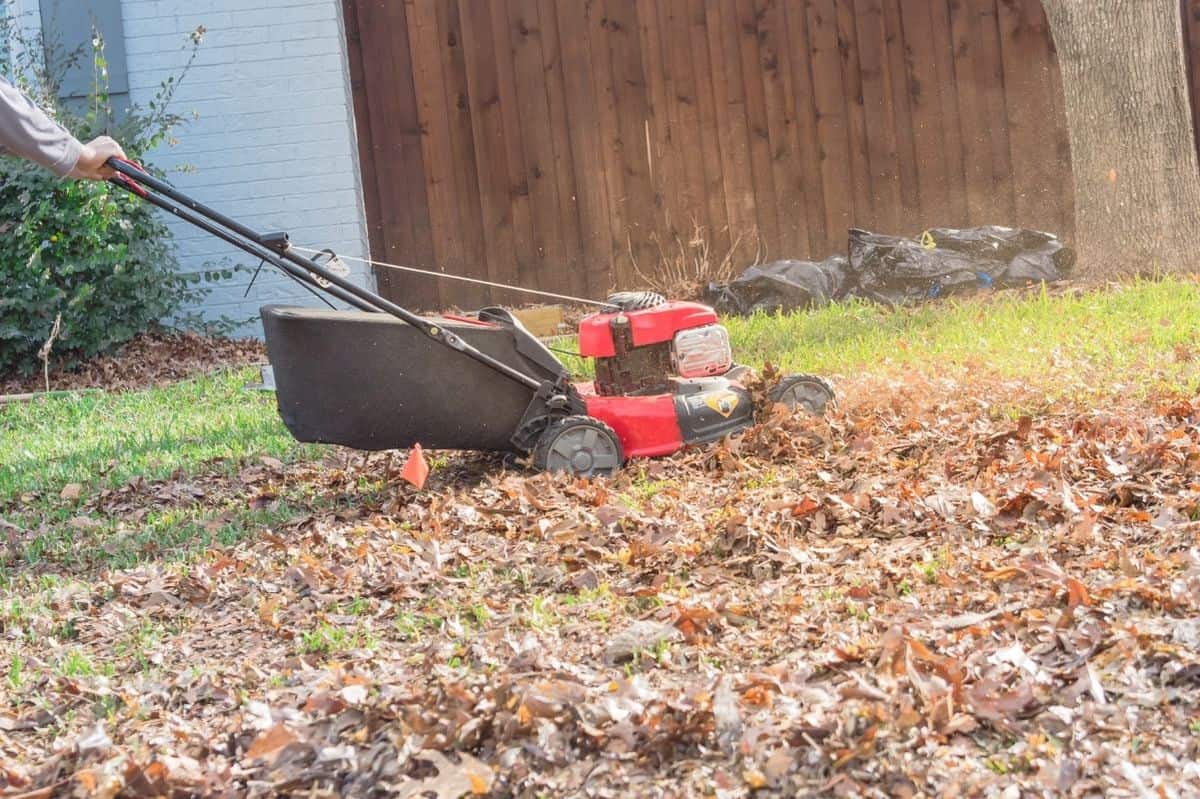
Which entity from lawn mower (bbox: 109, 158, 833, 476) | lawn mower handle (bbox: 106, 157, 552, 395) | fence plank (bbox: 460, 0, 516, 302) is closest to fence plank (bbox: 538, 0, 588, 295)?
fence plank (bbox: 460, 0, 516, 302)

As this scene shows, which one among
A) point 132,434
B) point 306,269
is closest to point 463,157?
point 132,434

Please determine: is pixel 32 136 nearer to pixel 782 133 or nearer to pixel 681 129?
pixel 681 129

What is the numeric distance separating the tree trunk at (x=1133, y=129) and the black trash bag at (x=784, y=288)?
5.03 ft

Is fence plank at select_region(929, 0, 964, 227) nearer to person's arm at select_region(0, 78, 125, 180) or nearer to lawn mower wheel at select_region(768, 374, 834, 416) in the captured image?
lawn mower wheel at select_region(768, 374, 834, 416)

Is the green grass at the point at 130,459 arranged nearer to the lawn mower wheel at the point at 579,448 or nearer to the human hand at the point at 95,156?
the lawn mower wheel at the point at 579,448

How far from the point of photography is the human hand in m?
4.39

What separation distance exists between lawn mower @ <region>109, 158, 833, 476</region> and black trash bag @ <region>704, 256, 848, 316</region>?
339cm

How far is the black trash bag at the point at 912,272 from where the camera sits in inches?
338

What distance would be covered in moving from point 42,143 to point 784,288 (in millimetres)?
Result: 5238

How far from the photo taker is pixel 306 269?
15.2 ft

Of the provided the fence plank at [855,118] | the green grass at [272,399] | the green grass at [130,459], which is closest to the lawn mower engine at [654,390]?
the green grass at [272,399]

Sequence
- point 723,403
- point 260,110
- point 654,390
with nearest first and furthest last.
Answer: point 723,403 → point 654,390 → point 260,110

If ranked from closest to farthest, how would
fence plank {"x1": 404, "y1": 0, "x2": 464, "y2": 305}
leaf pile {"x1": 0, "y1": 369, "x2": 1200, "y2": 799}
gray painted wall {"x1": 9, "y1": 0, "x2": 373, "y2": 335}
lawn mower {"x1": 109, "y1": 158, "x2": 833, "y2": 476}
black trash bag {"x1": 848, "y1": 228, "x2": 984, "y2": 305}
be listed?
leaf pile {"x1": 0, "y1": 369, "x2": 1200, "y2": 799}
lawn mower {"x1": 109, "y1": 158, "x2": 833, "y2": 476}
black trash bag {"x1": 848, "y1": 228, "x2": 984, "y2": 305}
gray painted wall {"x1": 9, "y1": 0, "x2": 373, "y2": 335}
fence plank {"x1": 404, "y1": 0, "x2": 464, "y2": 305}

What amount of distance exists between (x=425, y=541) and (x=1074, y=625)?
196 cm
